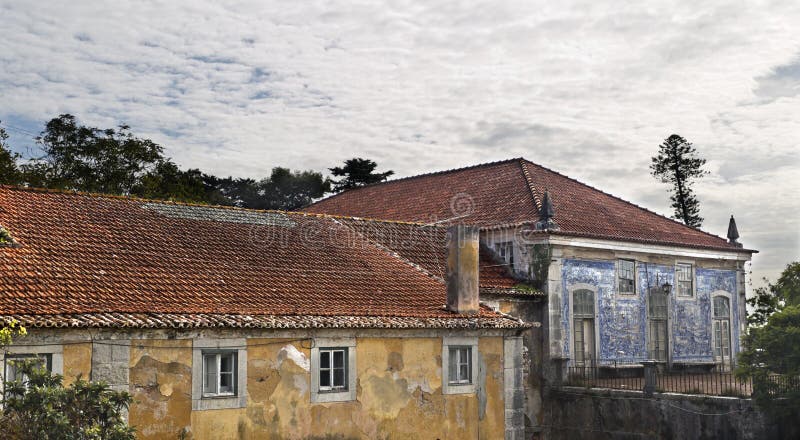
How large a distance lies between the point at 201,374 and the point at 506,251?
40.6ft

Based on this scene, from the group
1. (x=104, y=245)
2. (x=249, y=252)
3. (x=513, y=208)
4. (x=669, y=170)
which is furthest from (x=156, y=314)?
(x=669, y=170)

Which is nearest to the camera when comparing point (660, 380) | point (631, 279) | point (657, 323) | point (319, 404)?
point (319, 404)

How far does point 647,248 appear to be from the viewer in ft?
92.0

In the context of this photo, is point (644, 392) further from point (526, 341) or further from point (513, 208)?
point (513, 208)

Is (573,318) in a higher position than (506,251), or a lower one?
lower

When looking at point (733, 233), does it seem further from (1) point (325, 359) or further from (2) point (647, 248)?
(1) point (325, 359)

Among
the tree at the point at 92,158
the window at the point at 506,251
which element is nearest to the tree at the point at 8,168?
the tree at the point at 92,158

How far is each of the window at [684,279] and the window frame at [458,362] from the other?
11.6 metres

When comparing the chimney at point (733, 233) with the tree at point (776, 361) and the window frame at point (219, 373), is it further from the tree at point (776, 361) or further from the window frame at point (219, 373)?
the window frame at point (219, 373)

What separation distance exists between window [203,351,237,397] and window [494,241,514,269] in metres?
11.6

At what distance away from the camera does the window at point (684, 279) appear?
95.3 ft

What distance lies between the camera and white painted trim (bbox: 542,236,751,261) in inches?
1023

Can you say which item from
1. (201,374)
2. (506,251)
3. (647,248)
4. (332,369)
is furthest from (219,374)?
(647,248)

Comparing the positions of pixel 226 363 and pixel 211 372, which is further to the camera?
pixel 226 363
